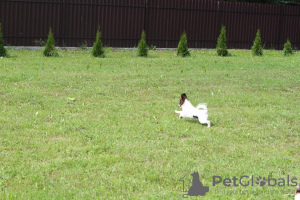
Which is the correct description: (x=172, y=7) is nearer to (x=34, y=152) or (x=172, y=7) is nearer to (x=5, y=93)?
(x=5, y=93)

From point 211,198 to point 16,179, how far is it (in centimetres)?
217

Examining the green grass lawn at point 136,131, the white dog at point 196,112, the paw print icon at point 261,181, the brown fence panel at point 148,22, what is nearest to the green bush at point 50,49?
the green grass lawn at point 136,131

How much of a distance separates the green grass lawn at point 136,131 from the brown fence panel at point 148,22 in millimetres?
3805

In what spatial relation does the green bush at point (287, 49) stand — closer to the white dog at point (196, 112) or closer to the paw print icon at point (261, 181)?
the white dog at point (196, 112)

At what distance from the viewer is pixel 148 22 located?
61.2 feet

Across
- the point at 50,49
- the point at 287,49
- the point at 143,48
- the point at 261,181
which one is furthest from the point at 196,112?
the point at 287,49

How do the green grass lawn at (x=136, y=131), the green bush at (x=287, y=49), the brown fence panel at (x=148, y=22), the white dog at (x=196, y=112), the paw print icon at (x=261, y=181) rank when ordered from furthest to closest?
the green bush at (x=287, y=49)
the brown fence panel at (x=148, y=22)
the white dog at (x=196, y=112)
the paw print icon at (x=261, y=181)
the green grass lawn at (x=136, y=131)

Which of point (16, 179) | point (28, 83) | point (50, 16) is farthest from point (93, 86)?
point (50, 16)

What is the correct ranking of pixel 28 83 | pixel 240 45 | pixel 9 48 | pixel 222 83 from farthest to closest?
1. pixel 240 45
2. pixel 9 48
3. pixel 222 83
4. pixel 28 83

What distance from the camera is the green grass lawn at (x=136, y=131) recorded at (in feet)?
17.8

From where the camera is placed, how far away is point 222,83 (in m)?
11.7

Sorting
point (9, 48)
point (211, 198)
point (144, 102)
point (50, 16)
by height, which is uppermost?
point (50, 16)

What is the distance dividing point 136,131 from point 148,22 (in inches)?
463

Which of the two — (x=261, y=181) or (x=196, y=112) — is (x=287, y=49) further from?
(x=261, y=181)
